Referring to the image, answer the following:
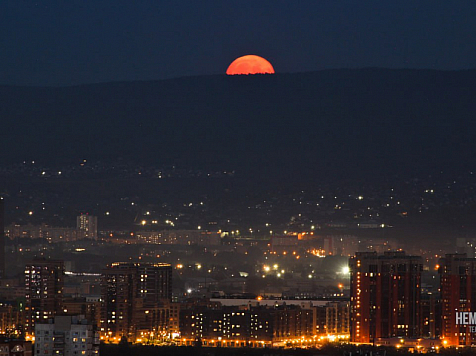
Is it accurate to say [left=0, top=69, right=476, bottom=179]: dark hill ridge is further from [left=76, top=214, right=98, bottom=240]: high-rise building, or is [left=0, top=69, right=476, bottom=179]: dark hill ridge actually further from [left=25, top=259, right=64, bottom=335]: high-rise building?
[left=25, top=259, right=64, bottom=335]: high-rise building

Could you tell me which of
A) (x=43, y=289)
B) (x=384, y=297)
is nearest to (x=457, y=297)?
(x=384, y=297)

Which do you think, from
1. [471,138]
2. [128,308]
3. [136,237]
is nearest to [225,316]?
[128,308]

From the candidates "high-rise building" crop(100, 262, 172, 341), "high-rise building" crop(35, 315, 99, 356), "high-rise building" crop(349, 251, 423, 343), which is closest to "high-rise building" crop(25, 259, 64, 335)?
"high-rise building" crop(100, 262, 172, 341)

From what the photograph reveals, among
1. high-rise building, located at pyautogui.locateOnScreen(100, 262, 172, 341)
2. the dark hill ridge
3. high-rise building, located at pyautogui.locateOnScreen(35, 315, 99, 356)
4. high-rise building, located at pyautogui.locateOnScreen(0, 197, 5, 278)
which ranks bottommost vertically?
high-rise building, located at pyautogui.locateOnScreen(35, 315, 99, 356)

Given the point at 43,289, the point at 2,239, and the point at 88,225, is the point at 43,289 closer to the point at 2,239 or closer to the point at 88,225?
the point at 2,239

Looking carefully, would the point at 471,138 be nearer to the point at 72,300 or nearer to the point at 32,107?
the point at 32,107

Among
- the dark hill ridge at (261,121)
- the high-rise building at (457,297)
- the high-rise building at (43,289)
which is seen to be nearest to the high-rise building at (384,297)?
the high-rise building at (457,297)

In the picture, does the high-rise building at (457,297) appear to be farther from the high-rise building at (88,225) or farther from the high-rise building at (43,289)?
the high-rise building at (88,225)
